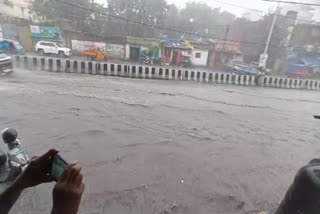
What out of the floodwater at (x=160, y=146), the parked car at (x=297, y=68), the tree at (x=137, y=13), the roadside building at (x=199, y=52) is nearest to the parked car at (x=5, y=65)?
the floodwater at (x=160, y=146)

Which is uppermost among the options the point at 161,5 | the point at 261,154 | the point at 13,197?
the point at 161,5

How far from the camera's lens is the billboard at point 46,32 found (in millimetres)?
24938

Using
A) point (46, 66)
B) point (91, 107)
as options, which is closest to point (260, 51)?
point (46, 66)

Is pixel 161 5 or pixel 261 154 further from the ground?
pixel 161 5

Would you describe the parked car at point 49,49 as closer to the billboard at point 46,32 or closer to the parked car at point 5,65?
the billboard at point 46,32

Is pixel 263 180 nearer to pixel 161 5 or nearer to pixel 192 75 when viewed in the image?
pixel 192 75

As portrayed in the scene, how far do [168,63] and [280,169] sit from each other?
2426cm

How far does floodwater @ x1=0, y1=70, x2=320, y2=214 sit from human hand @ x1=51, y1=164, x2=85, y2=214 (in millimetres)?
2288

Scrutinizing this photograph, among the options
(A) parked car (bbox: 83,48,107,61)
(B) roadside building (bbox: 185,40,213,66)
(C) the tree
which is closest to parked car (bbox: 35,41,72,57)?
(A) parked car (bbox: 83,48,107,61)

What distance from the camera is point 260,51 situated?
3281 cm

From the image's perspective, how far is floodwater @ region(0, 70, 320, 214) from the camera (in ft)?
11.4

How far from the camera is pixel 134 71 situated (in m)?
15.7

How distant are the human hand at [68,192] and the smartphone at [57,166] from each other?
9cm

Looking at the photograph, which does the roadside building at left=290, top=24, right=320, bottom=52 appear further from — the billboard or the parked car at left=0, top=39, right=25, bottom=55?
the parked car at left=0, top=39, right=25, bottom=55
